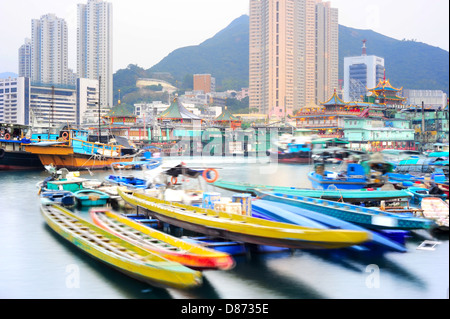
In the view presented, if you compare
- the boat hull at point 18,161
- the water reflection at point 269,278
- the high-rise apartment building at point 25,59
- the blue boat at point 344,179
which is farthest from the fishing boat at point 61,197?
the boat hull at point 18,161

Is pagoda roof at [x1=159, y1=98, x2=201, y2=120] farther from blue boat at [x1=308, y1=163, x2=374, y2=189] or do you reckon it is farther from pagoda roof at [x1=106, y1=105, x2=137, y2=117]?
blue boat at [x1=308, y1=163, x2=374, y2=189]

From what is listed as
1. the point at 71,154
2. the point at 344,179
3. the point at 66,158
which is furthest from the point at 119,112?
the point at 344,179

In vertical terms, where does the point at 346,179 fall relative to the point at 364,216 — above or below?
above

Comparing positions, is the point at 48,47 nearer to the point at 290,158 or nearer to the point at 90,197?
the point at 90,197

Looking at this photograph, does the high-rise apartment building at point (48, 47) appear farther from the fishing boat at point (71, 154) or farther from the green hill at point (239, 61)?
the green hill at point (239, 61)

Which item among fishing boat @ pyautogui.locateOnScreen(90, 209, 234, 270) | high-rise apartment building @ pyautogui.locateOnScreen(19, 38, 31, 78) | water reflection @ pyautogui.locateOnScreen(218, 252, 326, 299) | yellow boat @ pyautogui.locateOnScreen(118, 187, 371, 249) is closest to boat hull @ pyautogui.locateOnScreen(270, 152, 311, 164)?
high-rise apartment building @ pyautogui.locateOnScreen(19, 38, 31, 78)

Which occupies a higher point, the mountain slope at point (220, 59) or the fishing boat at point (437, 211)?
the mountain slope at point (220, 59)
